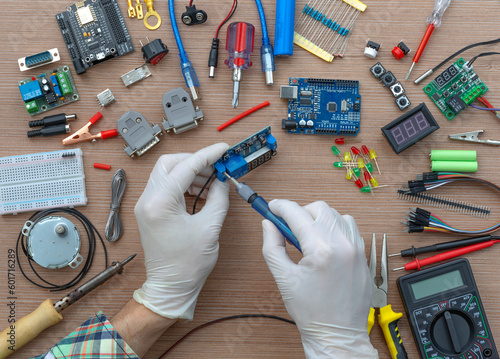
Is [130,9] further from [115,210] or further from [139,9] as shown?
[115,210]

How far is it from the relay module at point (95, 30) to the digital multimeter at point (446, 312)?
2.02m

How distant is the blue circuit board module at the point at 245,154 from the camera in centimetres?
203

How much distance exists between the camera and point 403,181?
222cm

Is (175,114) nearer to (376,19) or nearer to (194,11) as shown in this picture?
(194,11)

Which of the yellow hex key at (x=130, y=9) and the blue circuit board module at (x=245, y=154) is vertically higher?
the yellow hex key at (x=130, y=9)

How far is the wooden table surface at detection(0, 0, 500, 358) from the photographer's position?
2.17 m

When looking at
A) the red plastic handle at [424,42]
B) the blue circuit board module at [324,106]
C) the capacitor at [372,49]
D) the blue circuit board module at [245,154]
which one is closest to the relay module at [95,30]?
the blue circuit board module at [245,154]

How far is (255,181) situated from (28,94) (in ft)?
4.36

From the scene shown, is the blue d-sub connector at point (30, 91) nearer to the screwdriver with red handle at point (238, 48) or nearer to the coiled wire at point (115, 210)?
the coiled wire at point (115, 210)

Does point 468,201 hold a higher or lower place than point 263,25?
lower

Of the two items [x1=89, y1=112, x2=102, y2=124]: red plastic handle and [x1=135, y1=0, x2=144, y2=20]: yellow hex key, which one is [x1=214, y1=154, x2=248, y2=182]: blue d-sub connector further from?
[x1=135, y1=0, x2=144, y2=20]: yellow hex key

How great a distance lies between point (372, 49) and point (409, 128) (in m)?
0.48

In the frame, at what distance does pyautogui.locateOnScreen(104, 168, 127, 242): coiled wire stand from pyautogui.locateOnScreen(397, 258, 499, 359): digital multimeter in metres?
1.53

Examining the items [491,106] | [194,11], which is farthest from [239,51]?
[491,106]
